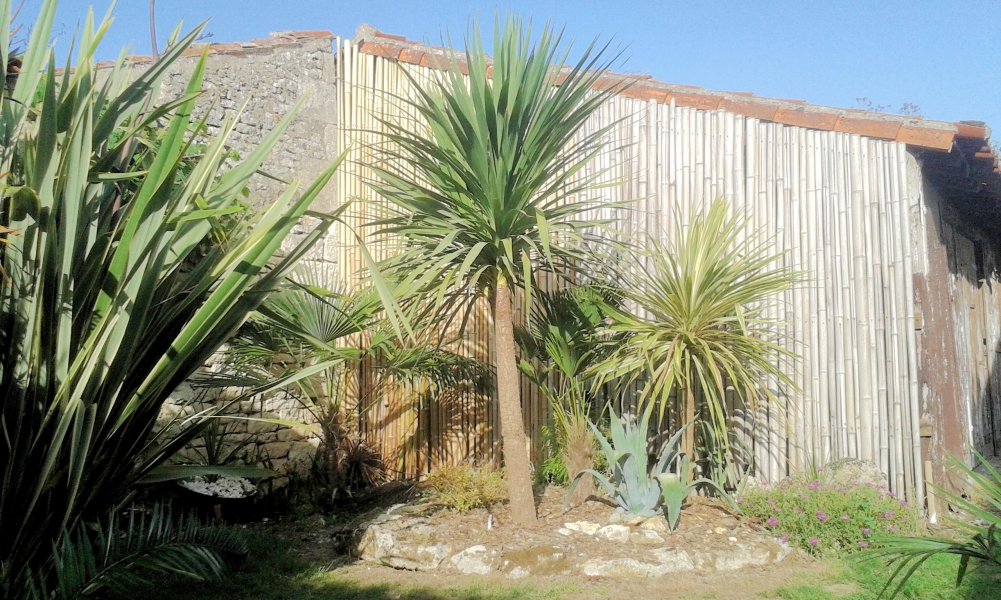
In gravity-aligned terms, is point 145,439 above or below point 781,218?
below

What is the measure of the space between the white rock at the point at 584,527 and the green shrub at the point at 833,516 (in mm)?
1146

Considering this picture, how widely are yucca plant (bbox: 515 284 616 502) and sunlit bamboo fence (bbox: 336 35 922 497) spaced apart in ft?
2.98

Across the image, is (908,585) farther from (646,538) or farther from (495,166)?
(495,166)

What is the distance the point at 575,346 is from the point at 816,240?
212 centimetres

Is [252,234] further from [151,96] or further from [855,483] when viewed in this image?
[855,483]

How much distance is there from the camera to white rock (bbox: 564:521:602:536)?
5511 mm

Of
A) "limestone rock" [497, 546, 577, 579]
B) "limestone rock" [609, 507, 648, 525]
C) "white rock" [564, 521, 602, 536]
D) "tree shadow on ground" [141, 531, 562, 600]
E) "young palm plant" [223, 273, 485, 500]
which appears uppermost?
"young palm plant" [223, 273, 485, 500]

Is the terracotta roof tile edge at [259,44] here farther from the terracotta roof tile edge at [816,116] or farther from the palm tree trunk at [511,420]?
the palm tree trunk at [511,420]

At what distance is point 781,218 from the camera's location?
22.1 feet

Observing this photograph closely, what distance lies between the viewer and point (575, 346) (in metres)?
6.18

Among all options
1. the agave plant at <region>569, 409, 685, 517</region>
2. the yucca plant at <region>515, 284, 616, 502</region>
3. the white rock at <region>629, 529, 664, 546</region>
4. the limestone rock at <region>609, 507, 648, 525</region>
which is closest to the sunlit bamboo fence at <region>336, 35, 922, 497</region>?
the yucca plant at <region>515, 284, 616, 502</region>

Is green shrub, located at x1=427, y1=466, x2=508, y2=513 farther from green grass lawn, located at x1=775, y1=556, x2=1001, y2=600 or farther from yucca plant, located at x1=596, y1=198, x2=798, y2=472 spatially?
green grass lawn, located at x1=775, y1=556, x2=1001, y2=600

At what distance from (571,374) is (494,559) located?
1.56 metres

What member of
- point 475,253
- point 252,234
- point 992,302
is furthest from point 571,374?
point 992,302
